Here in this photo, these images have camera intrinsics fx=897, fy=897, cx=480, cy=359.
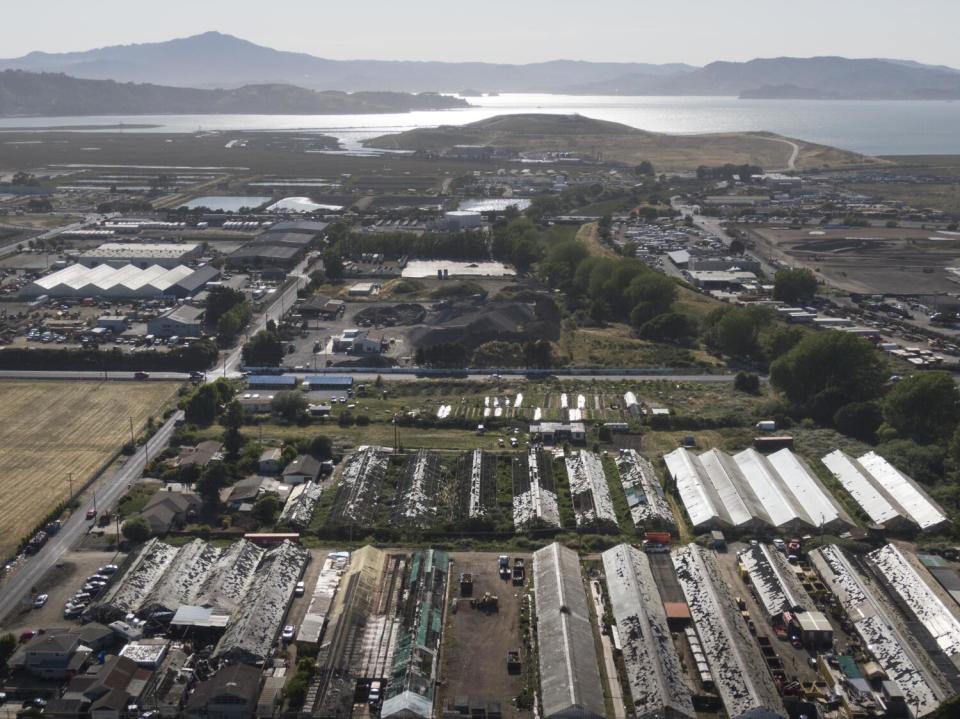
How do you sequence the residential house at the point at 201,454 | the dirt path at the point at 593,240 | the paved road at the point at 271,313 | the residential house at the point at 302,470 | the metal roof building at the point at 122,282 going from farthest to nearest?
the dirt path at the point at 593,240 < the metal roof building at the point at 122,282 < the paved road at the point at 271,313 < the residential house at the point at 201,454 < the residential house at the point at 302,470

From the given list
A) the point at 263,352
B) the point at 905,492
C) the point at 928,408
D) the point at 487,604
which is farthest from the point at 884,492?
the point at 263,352

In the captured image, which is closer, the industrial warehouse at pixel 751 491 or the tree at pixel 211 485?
the industrial warehouse at pixel 751 491

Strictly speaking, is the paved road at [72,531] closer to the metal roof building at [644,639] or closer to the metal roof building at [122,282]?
the metal roof building at [644,639]

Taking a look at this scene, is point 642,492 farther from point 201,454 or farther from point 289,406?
point 201,454

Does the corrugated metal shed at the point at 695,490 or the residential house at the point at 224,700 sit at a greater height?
the residential house at the point at 224,700

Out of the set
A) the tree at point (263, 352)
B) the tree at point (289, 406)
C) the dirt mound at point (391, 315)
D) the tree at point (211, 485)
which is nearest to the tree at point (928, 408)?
the tree at point (289, 406)

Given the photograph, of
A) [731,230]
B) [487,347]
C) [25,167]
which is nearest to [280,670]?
[487,347]

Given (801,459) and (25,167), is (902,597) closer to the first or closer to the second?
(801,459)
